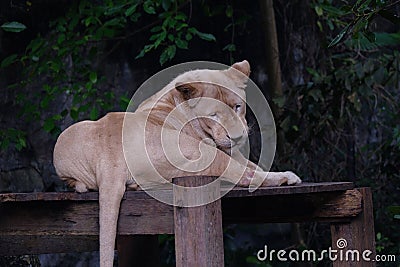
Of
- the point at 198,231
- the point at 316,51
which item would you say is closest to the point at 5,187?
the point at 316,51

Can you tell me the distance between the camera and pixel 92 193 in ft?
8.97

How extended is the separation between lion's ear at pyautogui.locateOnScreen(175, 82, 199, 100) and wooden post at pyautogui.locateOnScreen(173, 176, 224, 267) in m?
0.54

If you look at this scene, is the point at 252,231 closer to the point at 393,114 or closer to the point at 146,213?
the point at 393,114

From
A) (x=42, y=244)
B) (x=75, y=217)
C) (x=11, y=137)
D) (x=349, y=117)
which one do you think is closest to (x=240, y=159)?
(x=75, y=217)

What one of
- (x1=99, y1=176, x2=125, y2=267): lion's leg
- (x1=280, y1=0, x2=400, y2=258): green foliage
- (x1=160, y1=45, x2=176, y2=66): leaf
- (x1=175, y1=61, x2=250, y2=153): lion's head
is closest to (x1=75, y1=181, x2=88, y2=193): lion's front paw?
(x1=99, y1=176, x2=125, y2=267): lion's leg

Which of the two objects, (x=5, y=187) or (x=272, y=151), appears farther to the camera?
(x=5, y=187)

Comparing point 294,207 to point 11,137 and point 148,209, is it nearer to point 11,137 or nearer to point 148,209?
point 148,209

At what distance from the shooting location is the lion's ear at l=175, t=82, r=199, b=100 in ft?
9.26

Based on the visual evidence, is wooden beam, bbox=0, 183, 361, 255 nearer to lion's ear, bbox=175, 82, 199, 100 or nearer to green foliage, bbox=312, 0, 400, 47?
lion's ear, bbox=175, 82, 199, 100

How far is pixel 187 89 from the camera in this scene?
2.84 meters

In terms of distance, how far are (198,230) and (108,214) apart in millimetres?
424

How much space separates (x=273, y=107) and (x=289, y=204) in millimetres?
2200

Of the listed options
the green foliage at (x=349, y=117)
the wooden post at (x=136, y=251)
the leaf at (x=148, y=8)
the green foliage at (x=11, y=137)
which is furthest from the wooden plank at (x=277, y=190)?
the green foliage at (x=11, y=137)

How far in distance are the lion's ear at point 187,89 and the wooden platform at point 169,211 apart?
46 cm
